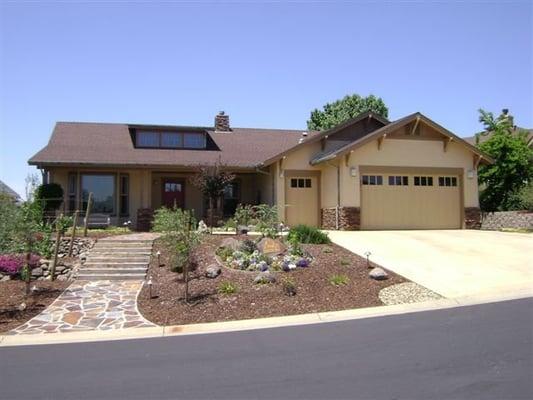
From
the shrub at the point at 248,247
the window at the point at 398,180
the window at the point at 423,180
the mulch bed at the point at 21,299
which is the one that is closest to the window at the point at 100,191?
the mulch bed at the point at 21,299

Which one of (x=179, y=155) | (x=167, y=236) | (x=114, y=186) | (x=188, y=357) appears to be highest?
(x=179, y=155)

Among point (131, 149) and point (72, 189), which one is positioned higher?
point (131, 149)

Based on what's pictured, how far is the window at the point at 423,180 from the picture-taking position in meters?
21.2

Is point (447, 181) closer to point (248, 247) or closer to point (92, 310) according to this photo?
point (248, 247)

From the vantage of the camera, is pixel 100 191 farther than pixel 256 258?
Yes

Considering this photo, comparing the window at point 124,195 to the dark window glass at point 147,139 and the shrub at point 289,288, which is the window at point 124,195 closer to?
the dark window glass at point 147,139

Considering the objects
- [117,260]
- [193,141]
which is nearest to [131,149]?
[193,141]

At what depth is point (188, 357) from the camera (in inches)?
281

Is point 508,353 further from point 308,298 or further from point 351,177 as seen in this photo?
point 351,177

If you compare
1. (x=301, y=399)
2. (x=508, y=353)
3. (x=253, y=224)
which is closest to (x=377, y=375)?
(x=301, y=399)

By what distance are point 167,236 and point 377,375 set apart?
23.3 ft

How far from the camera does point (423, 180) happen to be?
21359 mm

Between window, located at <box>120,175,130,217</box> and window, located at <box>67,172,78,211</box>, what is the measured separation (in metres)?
1.88

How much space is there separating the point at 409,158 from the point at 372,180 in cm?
186
